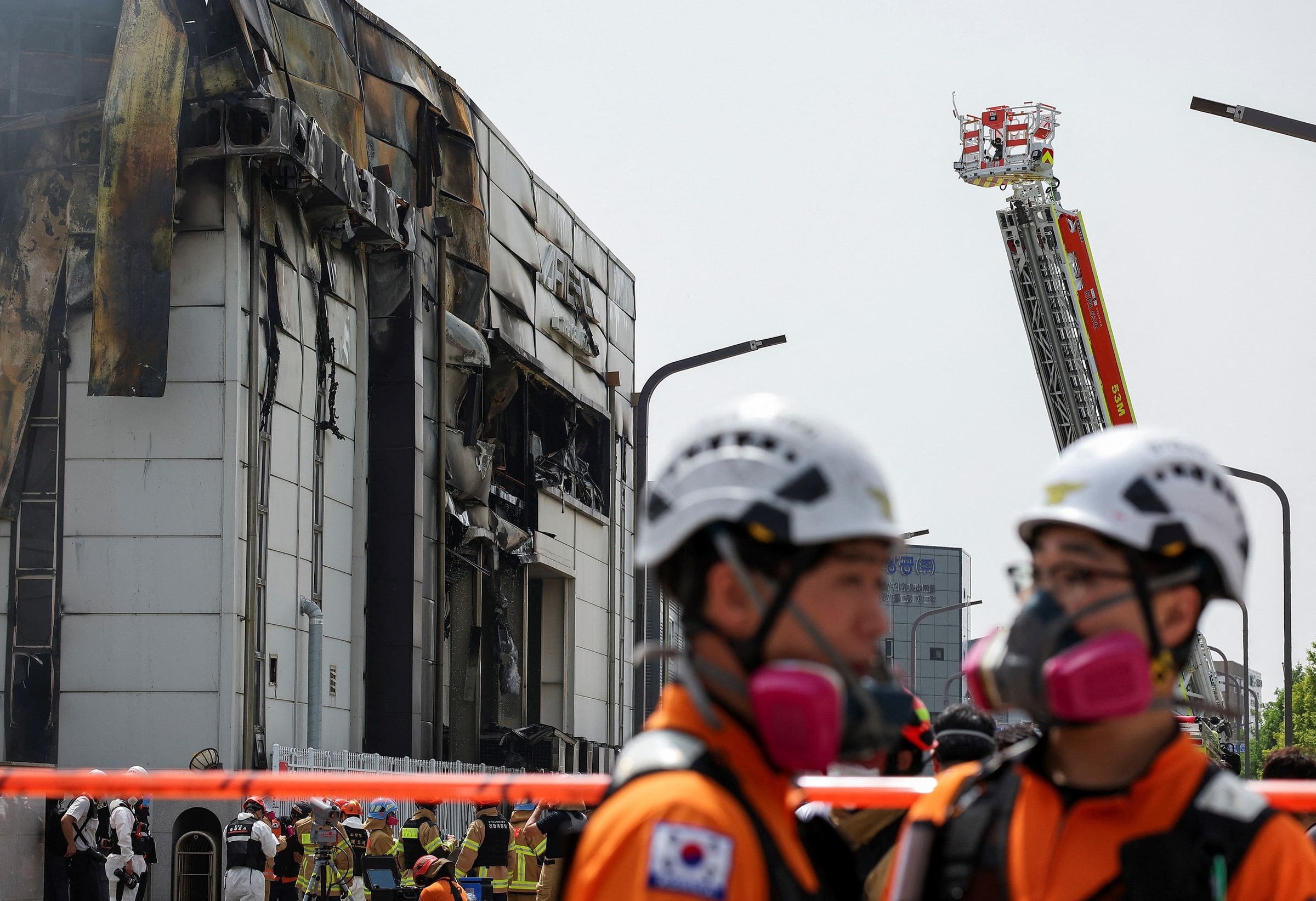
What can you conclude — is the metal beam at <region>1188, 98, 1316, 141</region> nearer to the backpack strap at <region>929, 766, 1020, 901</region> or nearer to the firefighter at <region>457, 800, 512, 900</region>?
the firefighter at <region>457, 800, 512, 900</region>

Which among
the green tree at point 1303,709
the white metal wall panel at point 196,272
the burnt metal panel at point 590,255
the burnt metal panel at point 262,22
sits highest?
the burnt metal panel at point 590,255

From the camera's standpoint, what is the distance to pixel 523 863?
1508 centimetres

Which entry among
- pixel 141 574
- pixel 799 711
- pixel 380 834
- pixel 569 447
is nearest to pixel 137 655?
pixel 141 574

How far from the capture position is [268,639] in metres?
28.9

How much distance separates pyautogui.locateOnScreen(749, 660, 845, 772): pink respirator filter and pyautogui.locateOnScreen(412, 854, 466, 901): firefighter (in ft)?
31.9

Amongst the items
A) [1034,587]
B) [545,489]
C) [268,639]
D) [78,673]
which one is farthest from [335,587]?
[1034,587]

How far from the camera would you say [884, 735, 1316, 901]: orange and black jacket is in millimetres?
2533

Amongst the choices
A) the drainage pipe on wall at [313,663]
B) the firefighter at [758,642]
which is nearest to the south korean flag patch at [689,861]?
the firefighter at [758,642]

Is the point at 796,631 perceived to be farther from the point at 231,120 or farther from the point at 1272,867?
the point at 231,120

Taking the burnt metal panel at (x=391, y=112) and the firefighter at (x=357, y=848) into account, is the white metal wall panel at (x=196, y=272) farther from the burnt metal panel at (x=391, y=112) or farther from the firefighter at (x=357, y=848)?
the firefighter at (x=357, y=848)

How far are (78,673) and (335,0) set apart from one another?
46.2 feet

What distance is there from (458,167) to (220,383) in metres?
12.7

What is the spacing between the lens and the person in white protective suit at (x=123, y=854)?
18.5 meters

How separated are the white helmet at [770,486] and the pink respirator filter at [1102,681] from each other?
33 cm
